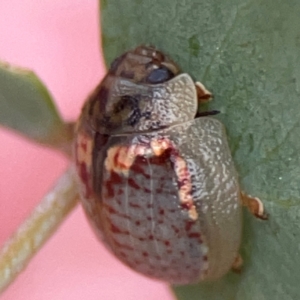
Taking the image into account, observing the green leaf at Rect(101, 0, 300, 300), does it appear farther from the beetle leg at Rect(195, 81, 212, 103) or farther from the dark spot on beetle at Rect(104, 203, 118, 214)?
the dark spot on beetle at Rect(104, 203, 118, 214)

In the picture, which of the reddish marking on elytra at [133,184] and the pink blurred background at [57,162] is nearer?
the reddish marking on elytra at [133,184]

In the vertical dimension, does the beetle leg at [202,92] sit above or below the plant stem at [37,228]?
above

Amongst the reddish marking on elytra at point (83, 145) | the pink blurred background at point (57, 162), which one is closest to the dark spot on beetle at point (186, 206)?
the reddish marking on elytra at point (83, 145)

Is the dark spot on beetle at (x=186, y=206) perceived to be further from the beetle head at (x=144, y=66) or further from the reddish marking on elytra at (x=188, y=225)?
the beetle head at (x=144, y=66)

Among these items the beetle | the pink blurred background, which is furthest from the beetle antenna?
the pink blurred background

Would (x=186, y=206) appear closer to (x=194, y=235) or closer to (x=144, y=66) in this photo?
(x=194, y=235)

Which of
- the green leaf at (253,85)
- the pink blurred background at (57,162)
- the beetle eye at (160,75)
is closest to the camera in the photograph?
the green leaf at (253,85)

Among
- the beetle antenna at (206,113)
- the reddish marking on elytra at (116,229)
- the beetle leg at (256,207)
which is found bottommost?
the reddish marking on elytra at (116,229)
